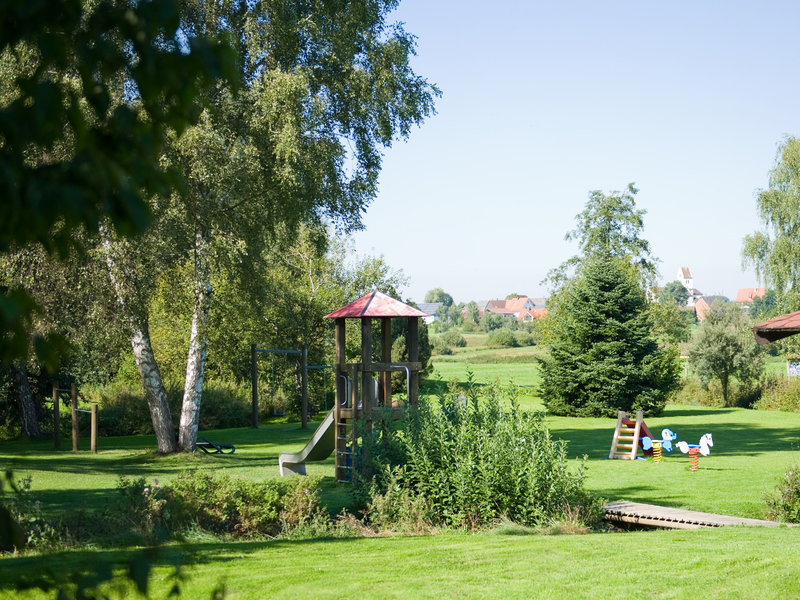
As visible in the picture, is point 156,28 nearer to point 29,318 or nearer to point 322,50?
point 29,318

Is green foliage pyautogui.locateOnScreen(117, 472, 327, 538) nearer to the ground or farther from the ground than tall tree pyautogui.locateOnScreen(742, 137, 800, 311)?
nearer to the ground

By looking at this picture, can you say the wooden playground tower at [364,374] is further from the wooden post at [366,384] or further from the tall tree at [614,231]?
the tall tree at [614,231]

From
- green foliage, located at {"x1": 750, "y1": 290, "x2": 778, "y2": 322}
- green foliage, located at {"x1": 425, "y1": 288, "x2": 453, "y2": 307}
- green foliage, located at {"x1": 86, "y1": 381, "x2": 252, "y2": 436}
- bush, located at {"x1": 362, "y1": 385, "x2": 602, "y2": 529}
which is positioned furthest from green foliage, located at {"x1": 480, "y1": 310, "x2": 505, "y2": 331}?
bush, located at {"x1": 362, "y1": 385, "x2": 602, "y2": 529}

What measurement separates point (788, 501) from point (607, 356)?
19.5 m

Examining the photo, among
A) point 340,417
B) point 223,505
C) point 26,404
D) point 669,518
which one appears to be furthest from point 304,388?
point 669,518

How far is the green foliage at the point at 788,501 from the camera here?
10773 mm

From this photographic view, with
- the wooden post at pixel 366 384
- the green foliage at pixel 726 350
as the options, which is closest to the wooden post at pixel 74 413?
the wooden post at pixel 366 384

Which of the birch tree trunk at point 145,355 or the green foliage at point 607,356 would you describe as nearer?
the birch tree trunk at point 145,355

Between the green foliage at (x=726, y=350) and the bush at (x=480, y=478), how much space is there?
84.3 feet

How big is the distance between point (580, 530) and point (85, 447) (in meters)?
15.3

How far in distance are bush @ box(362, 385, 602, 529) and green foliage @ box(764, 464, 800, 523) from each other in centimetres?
232

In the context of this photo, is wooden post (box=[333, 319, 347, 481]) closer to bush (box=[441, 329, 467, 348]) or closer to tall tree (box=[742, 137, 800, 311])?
tall tree (box=[742, 137, 800, 311])

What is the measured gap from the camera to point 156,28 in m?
1.66

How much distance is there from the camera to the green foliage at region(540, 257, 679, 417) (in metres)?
30.1
